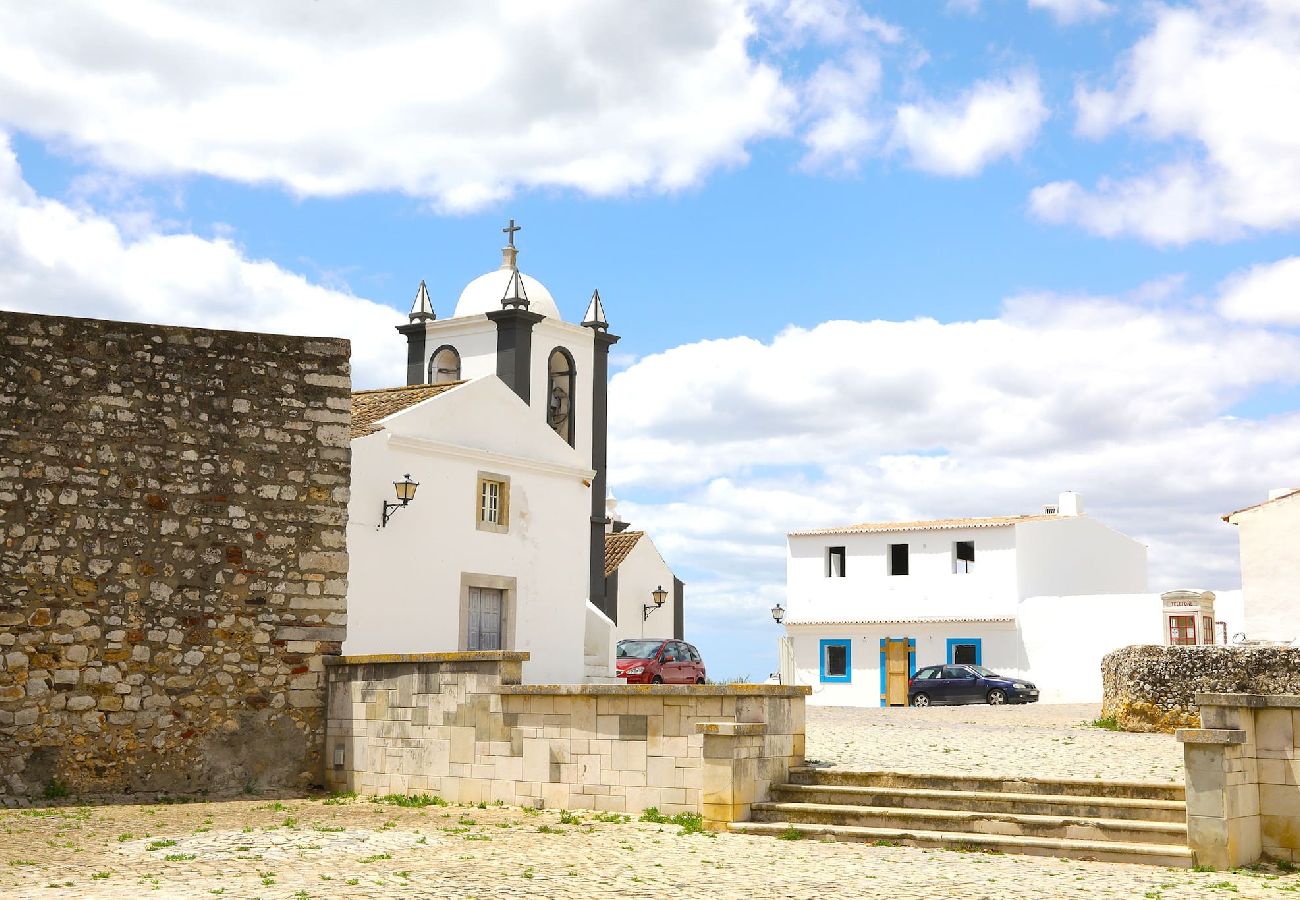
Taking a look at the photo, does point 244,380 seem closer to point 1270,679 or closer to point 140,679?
point 140,679

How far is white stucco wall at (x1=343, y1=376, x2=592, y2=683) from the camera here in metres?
21.7

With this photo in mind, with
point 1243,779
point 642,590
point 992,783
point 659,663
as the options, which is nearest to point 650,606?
point 642,590

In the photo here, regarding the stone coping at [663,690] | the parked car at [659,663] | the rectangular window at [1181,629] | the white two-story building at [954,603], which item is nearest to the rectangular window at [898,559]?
the white two-story building at [954,603]

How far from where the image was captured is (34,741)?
43.2ft

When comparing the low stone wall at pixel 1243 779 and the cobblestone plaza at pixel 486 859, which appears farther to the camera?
the low stone wall at pixel 1243 779

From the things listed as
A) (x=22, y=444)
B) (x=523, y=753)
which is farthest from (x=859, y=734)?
(x=22, y=444)

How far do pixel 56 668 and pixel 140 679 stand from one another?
75cm

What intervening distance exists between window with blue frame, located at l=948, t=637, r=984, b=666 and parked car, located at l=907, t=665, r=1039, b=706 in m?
5.29

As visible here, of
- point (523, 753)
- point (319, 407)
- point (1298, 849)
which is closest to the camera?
point (1298, 849)

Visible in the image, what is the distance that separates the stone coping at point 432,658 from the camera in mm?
12992

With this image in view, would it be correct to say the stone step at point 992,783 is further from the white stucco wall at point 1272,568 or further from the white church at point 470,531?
the white stucco wall at point 1272,568

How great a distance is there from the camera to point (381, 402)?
24.0 m

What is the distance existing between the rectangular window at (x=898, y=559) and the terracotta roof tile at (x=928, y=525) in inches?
20.8

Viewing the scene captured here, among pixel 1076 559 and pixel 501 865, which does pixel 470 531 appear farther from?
pixel 1076 559
